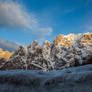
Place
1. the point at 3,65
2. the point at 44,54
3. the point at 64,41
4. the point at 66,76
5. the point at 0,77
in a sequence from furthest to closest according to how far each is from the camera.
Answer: the point at 64,41, the point at 44,54, the point at 3,65, the point at 0,77, the point at 66,76

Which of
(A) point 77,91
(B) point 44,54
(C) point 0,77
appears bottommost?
(A) point 77,91

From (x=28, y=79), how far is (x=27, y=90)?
217 millimetres

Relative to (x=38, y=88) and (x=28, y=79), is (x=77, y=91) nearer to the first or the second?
(x=38, y=88)

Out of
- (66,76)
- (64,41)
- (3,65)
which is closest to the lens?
(66,76)

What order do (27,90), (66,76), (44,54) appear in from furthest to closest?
(44,54) → (66,76) → (27,90)

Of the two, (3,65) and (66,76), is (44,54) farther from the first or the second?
(66,76)

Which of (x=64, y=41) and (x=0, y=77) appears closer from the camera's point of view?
(x=0, y=77)

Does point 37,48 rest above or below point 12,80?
above

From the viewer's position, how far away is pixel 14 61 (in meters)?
12.9

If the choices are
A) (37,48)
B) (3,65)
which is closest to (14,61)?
(3,65)

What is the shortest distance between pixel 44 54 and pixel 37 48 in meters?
1.18

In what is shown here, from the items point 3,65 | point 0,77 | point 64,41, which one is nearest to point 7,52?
point 3,65

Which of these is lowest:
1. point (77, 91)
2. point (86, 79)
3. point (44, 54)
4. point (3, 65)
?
point (77, 91)

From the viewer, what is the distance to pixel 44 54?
14.1 m
